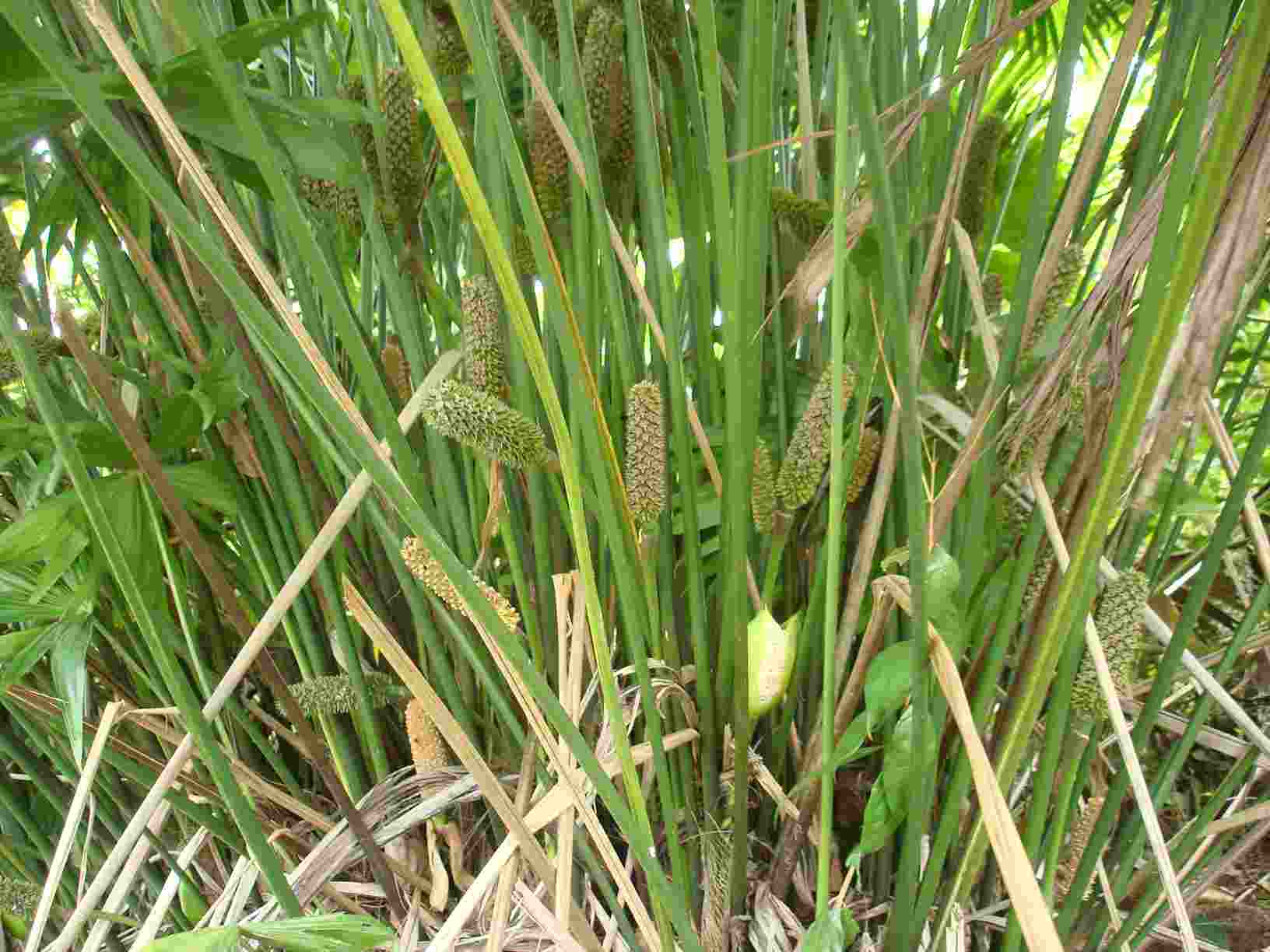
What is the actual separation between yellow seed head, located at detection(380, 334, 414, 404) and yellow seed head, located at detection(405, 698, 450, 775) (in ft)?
0.60

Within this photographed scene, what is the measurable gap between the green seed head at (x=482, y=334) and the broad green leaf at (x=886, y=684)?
222 mm

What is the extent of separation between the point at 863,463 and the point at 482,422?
214 millimetres

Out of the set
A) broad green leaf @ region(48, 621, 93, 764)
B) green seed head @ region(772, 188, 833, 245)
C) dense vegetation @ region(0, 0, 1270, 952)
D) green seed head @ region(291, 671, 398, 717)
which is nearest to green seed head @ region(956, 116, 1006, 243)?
dense vegetation @ region(0, 0, 1270, 952)

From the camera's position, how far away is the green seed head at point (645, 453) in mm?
397

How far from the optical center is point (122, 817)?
63 centimetres

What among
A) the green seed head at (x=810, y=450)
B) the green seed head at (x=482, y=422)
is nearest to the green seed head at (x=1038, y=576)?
the green seed head at (x=810, y=450)

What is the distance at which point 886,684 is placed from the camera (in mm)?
389

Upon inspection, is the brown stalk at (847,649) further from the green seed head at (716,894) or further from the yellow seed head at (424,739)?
the yellow seed head at (424,739)

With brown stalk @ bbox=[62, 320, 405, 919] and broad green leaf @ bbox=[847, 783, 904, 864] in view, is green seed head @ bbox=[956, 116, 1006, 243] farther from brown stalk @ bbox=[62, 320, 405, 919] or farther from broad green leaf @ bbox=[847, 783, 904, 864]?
brown stalk @ bbox=[62, 320, 405, 919]

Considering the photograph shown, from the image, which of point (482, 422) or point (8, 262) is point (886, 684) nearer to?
point (482, 422)

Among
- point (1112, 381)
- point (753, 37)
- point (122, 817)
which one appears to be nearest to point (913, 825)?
point (1112, 381)

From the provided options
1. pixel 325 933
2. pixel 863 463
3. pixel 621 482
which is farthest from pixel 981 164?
pixel 325 933

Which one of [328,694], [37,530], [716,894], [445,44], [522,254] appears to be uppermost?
[445,44]

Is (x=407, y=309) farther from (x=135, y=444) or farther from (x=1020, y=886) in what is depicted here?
(x=1020, y=886)
